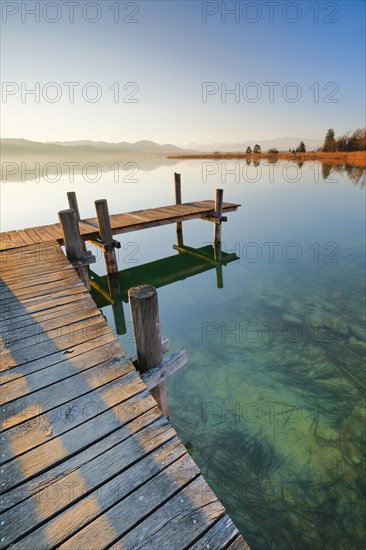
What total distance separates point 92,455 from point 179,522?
81cm

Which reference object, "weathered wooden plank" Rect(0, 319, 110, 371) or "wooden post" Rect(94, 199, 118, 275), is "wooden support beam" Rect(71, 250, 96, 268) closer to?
"wooden post" Rect(94, 199, 118, 275)

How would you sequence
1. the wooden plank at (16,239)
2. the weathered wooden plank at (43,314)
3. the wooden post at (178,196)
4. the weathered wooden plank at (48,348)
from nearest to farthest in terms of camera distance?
the weathered wooden plank at (48,348) → the weathered wooden plank at (43,314) → the wooden plank at (16,239) → the wooden post at (178,196)

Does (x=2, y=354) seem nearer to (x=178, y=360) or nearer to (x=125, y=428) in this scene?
(x=125, y=428)

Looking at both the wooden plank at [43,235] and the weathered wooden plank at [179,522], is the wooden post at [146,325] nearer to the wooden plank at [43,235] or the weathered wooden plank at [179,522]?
the weathered wooden plank at [179,522]

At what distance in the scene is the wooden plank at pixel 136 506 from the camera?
169cm

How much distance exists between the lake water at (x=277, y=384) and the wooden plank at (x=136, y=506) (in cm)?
203

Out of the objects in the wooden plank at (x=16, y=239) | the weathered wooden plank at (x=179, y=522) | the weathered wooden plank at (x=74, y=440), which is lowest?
the weathered wooden plank at (x=179, y=522)

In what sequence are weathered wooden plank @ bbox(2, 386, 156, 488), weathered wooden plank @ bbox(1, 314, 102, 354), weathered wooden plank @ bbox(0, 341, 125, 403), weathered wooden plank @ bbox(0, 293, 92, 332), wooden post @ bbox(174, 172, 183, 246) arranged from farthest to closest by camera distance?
1. wooden post @ bbox(174, 172, 183, 246)
2. weathered wooden plank @ bbox(0, 293, 92, 332)
3. weathered wooden plank @ bbox(1, 314, 102, 354)
4. weathered wooden plank @ bbox(0, 341, 125, 403)
5. weathered wooden plank @ bbox(2, 386, 156, 488)

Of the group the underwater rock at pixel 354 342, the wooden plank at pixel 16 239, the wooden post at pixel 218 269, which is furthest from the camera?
the wooden post at pixel 218 269

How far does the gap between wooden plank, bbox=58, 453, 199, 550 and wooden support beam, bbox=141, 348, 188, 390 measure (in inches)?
44.2

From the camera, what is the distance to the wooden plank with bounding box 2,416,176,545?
5.86 feet

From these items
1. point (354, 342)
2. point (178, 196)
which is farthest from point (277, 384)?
point (178, 196)

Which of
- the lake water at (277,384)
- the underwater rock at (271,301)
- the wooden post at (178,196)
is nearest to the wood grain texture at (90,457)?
the lake water at (277,384)

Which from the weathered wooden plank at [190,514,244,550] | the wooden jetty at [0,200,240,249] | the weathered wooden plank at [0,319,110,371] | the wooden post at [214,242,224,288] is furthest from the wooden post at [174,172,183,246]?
the weathered wooden plank at [190,514,244,550]
